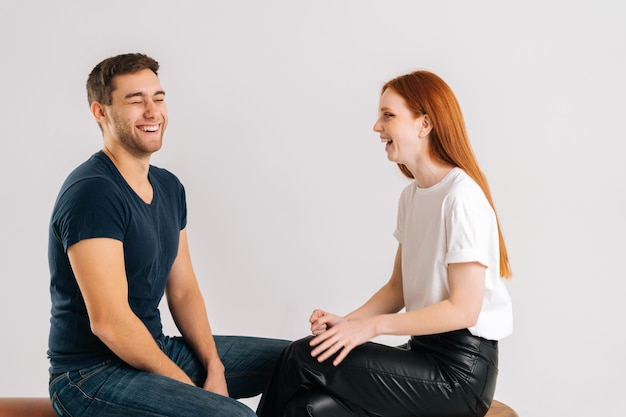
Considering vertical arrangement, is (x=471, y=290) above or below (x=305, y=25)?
below

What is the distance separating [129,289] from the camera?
2682 mm

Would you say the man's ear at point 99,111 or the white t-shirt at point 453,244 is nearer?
the white t-shirt at point 453,244

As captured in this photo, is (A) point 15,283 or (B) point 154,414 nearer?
(B) point 154,414

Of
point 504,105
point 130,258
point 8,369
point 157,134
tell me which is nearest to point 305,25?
point 504,105

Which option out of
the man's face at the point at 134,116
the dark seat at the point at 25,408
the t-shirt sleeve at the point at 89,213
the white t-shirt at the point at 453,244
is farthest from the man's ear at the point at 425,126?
the dark seat at the point at 25,408

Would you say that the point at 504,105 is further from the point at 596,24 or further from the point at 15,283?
the point at 15,283

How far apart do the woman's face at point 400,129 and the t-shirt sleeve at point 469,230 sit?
0.26 m

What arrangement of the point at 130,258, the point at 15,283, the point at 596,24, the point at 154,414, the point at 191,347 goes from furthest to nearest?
the point at 15,283 < the point at 596,24 < the point at 191,347 < the point at 130,258 < the point at 154,414

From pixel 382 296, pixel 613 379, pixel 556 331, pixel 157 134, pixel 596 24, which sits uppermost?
pixel 596 24

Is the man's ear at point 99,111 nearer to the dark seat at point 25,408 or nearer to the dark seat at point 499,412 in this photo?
the dark seat at point 25,408

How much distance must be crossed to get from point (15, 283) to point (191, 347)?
2.19 m

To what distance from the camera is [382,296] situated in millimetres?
2986

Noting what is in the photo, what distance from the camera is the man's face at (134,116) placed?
8.89 ft

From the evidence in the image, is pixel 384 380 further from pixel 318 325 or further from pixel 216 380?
pixel 216 380
